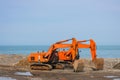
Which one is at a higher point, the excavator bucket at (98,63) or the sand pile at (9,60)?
the sand pile at (9,60)

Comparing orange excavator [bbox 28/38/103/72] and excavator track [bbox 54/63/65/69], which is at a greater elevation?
orange excavator [bbox 28/38/103/72]

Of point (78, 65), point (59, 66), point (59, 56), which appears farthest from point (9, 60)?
point (78, 65)

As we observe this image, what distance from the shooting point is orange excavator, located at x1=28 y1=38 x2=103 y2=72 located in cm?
3534

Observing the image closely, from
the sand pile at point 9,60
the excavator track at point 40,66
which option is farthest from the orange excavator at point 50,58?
the sand pile at point 9,60

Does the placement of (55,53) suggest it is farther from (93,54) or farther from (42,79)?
(42,79)

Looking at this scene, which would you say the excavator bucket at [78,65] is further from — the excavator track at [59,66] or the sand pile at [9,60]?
the sand pile at [9,60]

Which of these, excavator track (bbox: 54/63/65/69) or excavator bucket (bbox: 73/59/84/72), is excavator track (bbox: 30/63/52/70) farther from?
excavator bucket (bbox: 73/59/84/72)

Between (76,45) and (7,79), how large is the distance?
33.6 ft

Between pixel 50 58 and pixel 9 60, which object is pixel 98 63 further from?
pixel 9 60

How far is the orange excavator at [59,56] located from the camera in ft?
116

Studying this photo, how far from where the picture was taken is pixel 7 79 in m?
27.1

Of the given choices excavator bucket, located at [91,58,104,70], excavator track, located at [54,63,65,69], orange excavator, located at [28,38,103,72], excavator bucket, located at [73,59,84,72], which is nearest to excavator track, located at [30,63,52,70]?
orange excavator, located at [28,38,103,72]

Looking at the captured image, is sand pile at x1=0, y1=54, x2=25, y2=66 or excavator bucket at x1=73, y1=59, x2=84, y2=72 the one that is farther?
sand pile at x1=0, y1=54, x2=25, y2=66

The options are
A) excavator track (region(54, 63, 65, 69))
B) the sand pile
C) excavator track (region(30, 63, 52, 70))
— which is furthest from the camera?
the sand pile
